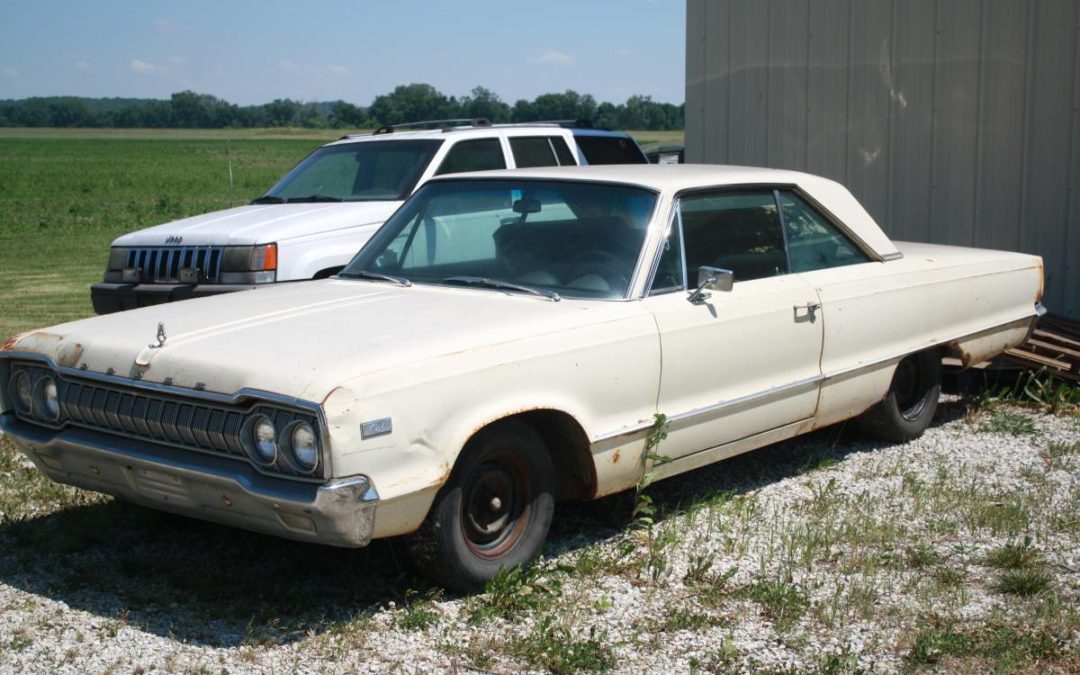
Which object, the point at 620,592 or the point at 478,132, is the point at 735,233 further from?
the point at 478,132

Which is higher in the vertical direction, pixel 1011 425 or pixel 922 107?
pixel 922 107

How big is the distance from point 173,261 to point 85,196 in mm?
29114

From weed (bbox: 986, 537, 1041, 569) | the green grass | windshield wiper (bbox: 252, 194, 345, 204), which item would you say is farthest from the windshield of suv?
weed (bbox: 986, 537, 1041, 569)

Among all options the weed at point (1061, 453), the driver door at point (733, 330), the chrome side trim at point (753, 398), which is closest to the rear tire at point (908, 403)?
the chrome side trim at point (753, 398)

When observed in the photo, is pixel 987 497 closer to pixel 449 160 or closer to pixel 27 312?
pixel 449 160

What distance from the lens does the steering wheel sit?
17.3 ft

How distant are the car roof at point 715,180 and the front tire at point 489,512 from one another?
148 cm

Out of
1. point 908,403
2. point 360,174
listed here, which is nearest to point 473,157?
point 360,174

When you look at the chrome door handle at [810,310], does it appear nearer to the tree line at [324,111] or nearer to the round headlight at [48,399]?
the round headlight at [48,399]

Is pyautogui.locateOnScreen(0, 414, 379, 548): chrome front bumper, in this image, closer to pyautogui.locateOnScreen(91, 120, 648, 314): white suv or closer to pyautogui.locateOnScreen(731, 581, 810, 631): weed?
pyautogui.locateOnScreen(731, 581, 810, 631): weed

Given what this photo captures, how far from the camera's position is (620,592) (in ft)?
15.8

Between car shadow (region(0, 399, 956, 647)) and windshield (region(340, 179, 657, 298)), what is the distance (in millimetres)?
1120

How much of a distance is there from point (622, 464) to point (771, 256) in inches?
58.8

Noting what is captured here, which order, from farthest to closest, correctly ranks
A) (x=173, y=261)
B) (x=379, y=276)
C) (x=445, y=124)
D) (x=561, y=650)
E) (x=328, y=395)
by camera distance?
(x=445, y=124), (x=173, y=261), (x=379, y=276), (x=561, y=650), (x=328, y=395)
